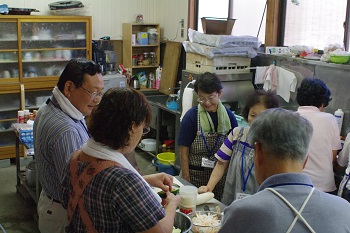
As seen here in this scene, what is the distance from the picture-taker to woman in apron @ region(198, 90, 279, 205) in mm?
2617

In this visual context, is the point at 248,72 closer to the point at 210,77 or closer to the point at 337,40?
the point at 337,40

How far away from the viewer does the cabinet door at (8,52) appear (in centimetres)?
538

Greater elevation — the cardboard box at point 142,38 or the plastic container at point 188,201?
the cardboard box at point 142,38

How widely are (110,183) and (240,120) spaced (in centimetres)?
262

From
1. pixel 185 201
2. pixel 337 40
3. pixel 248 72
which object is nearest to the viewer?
pixel 185 201

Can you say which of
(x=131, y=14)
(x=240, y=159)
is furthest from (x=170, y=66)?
(x=240, y=159)

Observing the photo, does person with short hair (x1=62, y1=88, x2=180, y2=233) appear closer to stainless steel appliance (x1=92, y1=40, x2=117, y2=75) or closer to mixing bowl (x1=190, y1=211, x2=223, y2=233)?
mixing bowl (x1=190, y1=211, x2=223, y2=233)

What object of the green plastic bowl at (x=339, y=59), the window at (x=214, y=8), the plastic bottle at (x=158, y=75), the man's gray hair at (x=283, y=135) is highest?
the window at (x=214, y=8)

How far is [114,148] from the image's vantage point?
1567mm

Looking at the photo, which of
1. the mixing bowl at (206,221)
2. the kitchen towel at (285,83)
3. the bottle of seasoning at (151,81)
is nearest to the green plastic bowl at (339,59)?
the kitchen towel at (285,83)

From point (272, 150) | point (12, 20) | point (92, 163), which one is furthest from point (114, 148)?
point (12, 20)

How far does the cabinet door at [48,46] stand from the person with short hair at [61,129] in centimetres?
352

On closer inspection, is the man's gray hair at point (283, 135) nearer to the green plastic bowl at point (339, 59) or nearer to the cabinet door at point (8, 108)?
the green plastic bowl at point (339, 59)

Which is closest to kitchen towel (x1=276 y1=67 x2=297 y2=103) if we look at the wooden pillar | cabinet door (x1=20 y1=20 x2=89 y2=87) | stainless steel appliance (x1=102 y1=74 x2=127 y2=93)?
the wooden pillar
